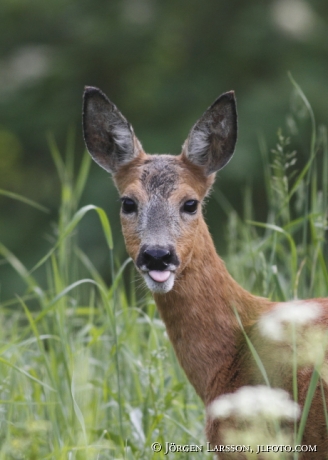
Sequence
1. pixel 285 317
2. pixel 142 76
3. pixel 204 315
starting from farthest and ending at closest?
pixel 142 76
pixel 204 315
pixel 285 317

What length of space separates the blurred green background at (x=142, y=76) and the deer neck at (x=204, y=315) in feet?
21.7

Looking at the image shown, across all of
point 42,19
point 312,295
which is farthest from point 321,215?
point 42,19

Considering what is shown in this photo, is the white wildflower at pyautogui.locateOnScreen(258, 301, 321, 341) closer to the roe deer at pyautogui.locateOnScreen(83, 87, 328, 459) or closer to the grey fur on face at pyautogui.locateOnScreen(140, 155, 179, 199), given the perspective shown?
the roe deer at pyautogui.locateOnScreen(83, 87, 328, 459)

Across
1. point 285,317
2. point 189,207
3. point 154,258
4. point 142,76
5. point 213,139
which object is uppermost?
point 142,76

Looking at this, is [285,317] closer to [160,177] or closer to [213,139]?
[160,177]

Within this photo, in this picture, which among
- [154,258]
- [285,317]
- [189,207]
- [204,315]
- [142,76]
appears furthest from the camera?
[142,76]

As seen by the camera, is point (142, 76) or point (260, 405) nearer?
point (260, 405)

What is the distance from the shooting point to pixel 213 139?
4.53 metres

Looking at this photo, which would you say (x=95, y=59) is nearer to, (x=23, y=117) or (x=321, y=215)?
(x=23, y=117)

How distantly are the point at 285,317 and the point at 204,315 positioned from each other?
1.11 metres

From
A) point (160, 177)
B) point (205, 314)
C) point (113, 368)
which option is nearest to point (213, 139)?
point (160, 177)

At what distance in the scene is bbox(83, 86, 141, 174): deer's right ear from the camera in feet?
15.0

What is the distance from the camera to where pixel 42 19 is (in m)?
13.9

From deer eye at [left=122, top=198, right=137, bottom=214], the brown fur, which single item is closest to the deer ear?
the brown fur
